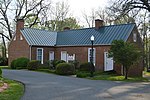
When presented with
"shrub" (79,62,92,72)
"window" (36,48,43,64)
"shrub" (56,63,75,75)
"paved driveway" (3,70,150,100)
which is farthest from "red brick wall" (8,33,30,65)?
"paved driveway" (3,70,150,100)

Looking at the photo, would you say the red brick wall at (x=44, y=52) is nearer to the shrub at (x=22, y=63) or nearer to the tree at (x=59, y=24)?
the shrub at (x=22, y=63)

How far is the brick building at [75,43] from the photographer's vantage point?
95.3ft

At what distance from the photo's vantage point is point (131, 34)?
29297 millimetres

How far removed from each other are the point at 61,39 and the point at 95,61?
25.7 feet

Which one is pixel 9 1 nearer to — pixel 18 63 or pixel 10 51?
pixel 10 51

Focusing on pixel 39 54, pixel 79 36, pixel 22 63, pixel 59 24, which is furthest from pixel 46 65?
pixel 59 24

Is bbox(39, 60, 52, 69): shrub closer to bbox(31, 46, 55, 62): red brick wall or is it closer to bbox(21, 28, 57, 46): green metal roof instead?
bbox(31, 46, 55, 62): red brick wall

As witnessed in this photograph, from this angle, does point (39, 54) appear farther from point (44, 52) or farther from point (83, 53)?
point (83, 53)

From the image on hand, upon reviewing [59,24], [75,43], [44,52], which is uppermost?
[59,24]

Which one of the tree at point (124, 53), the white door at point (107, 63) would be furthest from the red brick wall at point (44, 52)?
the tree at point (124, 53)

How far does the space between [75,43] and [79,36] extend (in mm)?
1431

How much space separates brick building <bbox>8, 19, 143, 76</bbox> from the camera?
95.3 ft

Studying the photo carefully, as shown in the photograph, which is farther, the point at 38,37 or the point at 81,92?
the point at 38,37

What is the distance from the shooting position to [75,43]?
3238cm
